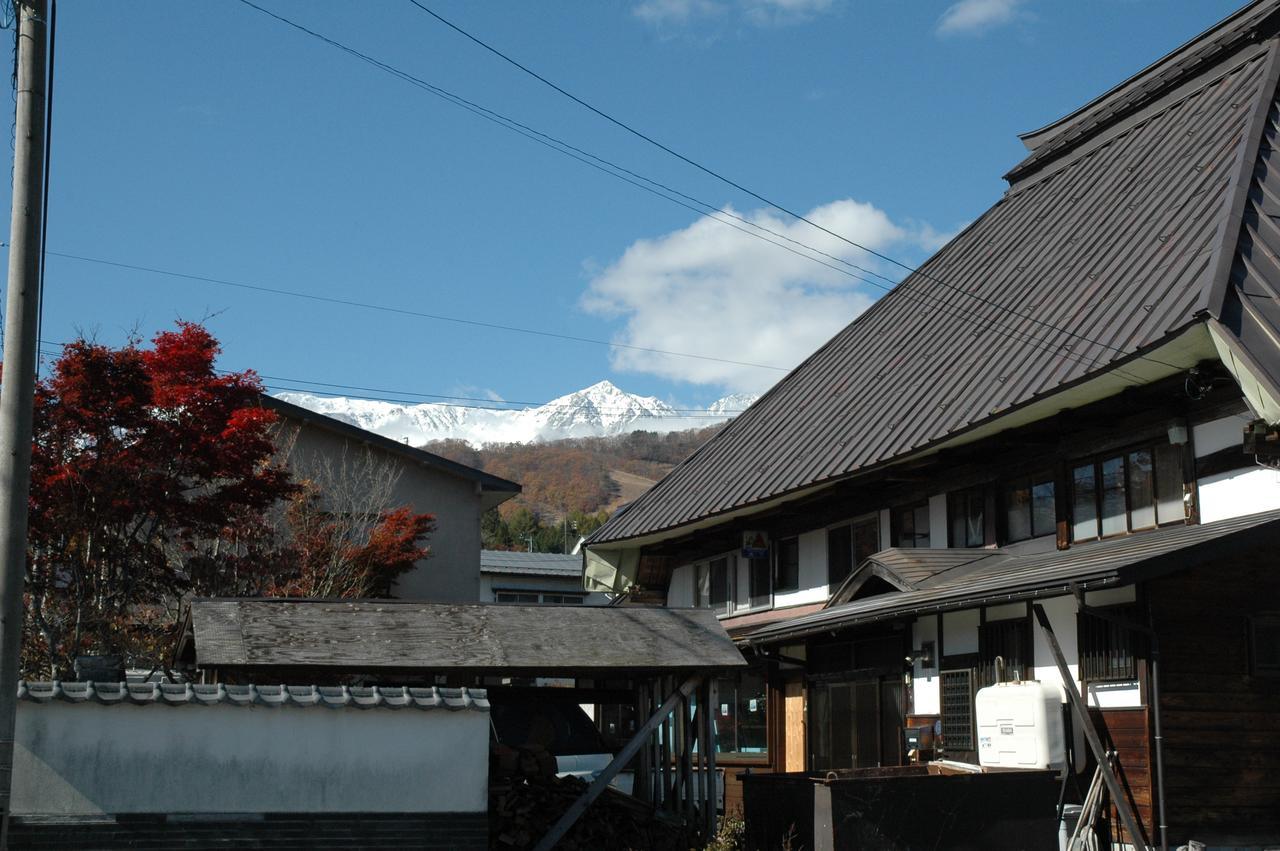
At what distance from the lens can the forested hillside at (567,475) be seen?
92.3 m

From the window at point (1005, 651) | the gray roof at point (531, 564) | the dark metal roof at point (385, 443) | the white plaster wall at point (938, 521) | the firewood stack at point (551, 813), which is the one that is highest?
the dark metal roof at point (385, 443)

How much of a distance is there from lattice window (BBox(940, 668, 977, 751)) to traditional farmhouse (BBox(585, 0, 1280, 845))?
5 cm

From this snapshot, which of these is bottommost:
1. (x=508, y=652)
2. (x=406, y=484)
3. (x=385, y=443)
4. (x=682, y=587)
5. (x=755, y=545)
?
(x=508, y=652)

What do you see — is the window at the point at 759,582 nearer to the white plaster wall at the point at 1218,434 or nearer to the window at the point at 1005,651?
the window at the point at 1005,651

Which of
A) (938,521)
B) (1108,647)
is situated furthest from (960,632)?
(1108,647)

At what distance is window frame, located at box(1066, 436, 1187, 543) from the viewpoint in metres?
15.3

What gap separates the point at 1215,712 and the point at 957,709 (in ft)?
13.4

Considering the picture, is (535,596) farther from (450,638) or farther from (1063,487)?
(450,638)

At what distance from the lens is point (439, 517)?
35.0 meters

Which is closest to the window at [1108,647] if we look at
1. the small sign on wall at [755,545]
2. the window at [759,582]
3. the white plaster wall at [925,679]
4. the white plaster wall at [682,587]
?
the white plaster wall at [925,679]

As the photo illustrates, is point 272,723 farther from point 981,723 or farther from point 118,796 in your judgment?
point 981,723

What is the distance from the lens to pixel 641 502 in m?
29.4

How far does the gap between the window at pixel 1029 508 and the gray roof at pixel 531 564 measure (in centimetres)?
3259

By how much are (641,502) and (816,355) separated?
16.4 ft
